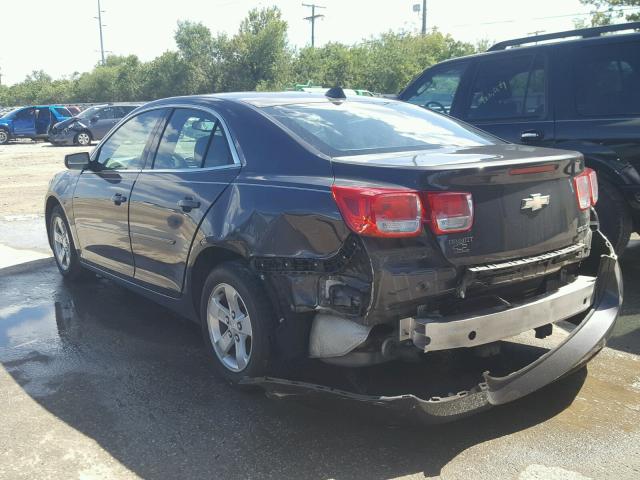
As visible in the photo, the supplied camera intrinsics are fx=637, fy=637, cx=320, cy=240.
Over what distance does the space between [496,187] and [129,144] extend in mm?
3054

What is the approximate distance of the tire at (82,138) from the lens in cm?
2691

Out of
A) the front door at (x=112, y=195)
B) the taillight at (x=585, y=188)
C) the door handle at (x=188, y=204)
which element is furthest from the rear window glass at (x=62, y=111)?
the taillight at (x=585, y=188)

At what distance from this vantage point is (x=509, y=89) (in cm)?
607

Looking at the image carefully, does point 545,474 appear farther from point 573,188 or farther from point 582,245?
point 573,188

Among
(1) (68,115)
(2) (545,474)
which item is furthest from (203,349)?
(1) (68,115)

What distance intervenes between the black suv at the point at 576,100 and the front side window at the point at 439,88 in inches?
1.9

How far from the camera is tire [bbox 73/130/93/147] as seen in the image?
26.9 meters

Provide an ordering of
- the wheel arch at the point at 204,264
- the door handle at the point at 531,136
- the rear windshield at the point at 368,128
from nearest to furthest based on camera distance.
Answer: the rear windshield at the point at 368,128 → the wheel arch at the point at 204,264 → the door handle at the point at 531,136

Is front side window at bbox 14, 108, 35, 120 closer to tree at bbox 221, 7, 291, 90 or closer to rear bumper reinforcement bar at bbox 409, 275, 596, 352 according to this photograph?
tree at bbox 221, 7, 291, 90

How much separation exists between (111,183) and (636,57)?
4.36 meters

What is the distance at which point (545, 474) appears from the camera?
9.37 ft

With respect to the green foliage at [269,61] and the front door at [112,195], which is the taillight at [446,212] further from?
the green foliage at [269,61]

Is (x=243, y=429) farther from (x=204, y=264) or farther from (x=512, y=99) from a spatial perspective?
(x=512, y=99)

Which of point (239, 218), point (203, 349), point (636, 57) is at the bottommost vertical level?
point (203, 349)
